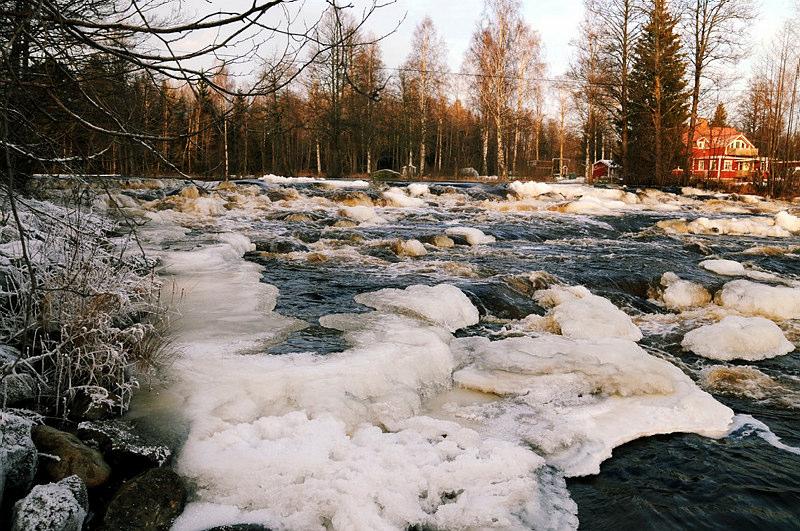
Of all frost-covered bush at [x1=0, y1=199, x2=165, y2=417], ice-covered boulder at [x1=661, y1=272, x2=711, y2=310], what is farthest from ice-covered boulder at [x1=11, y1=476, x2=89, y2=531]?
ice-covered boulder at [x1=661, y1=272, x2=711, y2=310]

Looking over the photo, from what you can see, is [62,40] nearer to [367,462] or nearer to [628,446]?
[367,462]

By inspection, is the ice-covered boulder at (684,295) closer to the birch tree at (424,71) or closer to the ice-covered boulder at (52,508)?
the ice-covered boulder at (52,508)

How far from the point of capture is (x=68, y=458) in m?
2.29

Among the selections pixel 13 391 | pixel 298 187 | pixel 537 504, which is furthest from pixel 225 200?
pixel 537 504

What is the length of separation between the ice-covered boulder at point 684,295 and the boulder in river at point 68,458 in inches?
218

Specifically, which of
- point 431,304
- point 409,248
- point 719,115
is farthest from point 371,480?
point 719,115

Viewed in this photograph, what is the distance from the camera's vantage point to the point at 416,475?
2.56m

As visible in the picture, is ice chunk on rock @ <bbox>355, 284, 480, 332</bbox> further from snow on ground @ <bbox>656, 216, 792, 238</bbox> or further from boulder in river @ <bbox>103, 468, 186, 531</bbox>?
snow on ground @ <bbox>656, 216, 792, 238</bbox>

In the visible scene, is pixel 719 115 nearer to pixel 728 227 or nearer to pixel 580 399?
pixel 728 227

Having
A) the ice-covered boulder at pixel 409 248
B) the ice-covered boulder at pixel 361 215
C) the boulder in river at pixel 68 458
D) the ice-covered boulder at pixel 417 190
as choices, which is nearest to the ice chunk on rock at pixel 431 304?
the ice-covered boulder at pixel 409 248

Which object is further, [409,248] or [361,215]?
[361,215]

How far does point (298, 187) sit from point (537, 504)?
1557 centimetres

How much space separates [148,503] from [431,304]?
3.16m

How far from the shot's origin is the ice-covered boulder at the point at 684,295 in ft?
20.0
